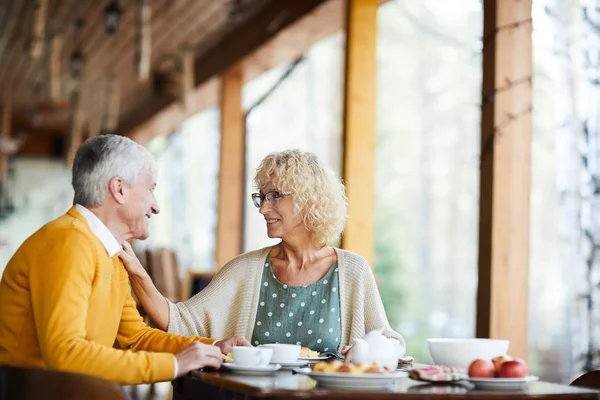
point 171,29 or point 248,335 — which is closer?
point 248,335

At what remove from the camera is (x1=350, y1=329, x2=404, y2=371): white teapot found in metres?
2.34

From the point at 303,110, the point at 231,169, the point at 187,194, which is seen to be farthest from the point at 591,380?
the point at 303,110

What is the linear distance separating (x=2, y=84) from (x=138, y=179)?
1100cm

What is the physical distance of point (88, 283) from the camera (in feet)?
7.68

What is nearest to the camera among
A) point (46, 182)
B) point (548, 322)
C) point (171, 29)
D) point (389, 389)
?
point (389, 389)

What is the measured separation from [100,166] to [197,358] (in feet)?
1.84

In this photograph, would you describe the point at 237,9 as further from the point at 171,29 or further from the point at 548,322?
the point at 548,322

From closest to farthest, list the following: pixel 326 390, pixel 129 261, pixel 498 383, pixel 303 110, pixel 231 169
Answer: pixel 326 390
pixel 498 383
pixel 129 261
pixel 231 169
pixel 303 110

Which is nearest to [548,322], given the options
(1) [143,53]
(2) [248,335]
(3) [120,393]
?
(1) [143,53]

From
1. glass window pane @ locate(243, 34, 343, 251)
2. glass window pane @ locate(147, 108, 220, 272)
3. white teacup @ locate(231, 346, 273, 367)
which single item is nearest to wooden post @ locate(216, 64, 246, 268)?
glass window pane @ locate(147, 108, 220, 272)

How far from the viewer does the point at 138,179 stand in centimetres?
254

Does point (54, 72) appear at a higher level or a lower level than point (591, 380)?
higher

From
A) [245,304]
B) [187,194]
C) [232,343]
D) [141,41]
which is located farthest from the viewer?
[187,194]

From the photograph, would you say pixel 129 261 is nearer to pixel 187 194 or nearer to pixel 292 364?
pixel 292 364
